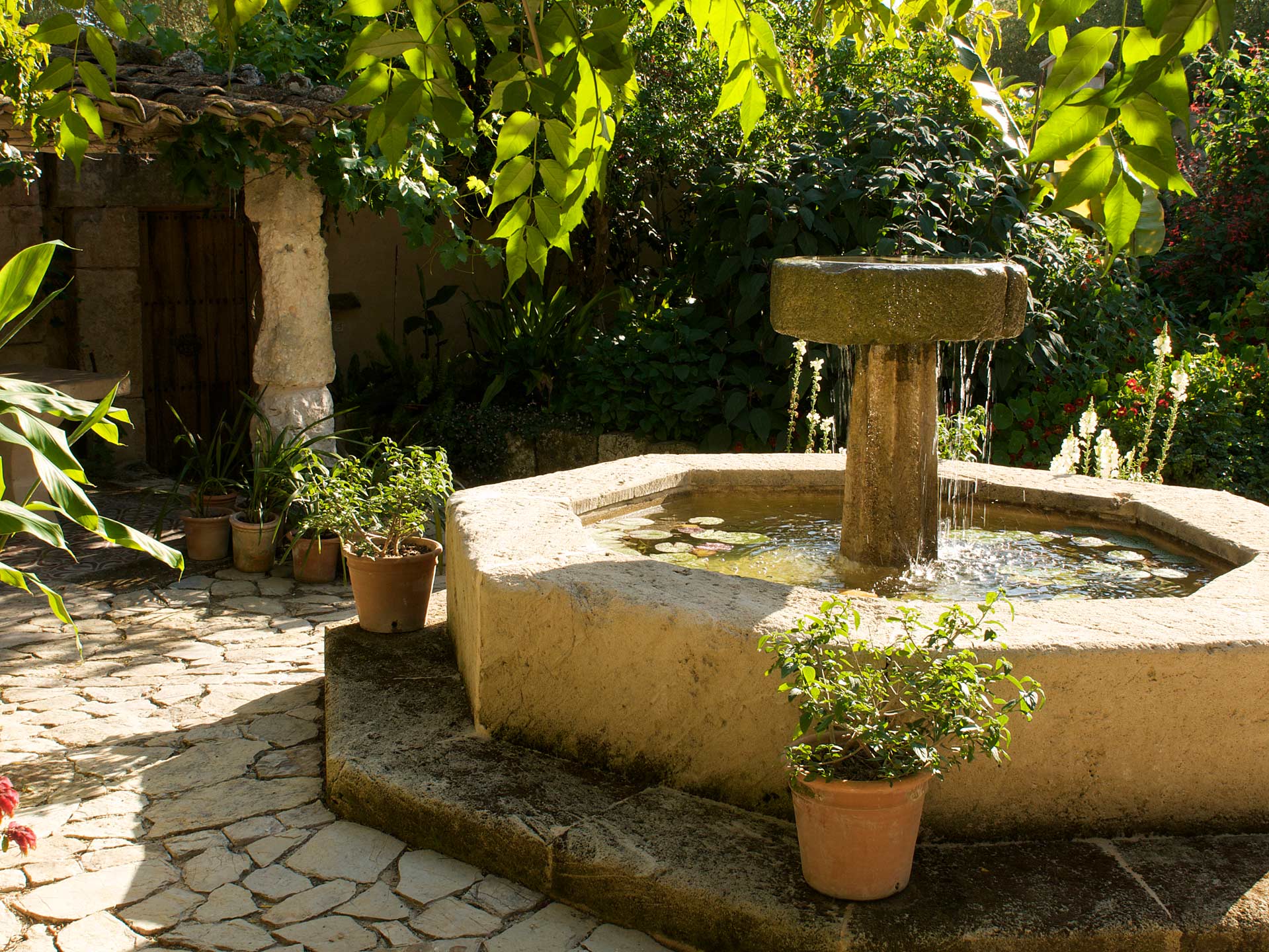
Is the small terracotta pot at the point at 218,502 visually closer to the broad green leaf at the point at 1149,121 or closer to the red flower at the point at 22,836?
the red flower at the point at 22,836

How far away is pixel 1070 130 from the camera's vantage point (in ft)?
4.36

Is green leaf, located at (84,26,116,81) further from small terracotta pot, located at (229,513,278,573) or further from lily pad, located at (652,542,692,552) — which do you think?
small terracotta pot, located at (229,513,278,573)

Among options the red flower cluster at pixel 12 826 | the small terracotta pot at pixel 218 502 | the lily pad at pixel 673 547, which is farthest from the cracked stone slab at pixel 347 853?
the small terracotta pot at pixel 218 502

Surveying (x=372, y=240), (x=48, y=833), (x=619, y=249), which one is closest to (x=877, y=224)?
(x=619, y=249)

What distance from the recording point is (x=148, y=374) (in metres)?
8.74

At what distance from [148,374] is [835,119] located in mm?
5384

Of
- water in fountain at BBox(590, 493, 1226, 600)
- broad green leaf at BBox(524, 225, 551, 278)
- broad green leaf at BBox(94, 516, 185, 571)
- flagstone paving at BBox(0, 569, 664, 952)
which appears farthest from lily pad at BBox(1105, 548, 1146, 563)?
broad green leaf at BBox(94, 516, 185, 571)

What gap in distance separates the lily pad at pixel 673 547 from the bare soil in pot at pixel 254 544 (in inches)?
105

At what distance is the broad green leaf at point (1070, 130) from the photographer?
1320 mm

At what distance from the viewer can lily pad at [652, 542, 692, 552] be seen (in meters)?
4.51

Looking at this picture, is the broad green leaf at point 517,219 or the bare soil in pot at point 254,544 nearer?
the broad green leaf at point 517,219

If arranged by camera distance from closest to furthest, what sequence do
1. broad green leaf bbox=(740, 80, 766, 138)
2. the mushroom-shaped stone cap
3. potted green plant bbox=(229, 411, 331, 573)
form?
broad green leaf bbox=(740, 80, 766, 138)
the mushroom-shaped stone cap
potted green plant bbox=(229, 411, 331, 573)

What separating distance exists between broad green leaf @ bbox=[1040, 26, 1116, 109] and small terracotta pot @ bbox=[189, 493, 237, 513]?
5931 mm

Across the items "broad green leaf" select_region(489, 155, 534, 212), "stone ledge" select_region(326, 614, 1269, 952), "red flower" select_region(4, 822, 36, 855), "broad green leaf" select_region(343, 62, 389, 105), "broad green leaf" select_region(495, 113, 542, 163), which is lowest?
"stone ledge" select_region(326, 614, 1269, 952)
